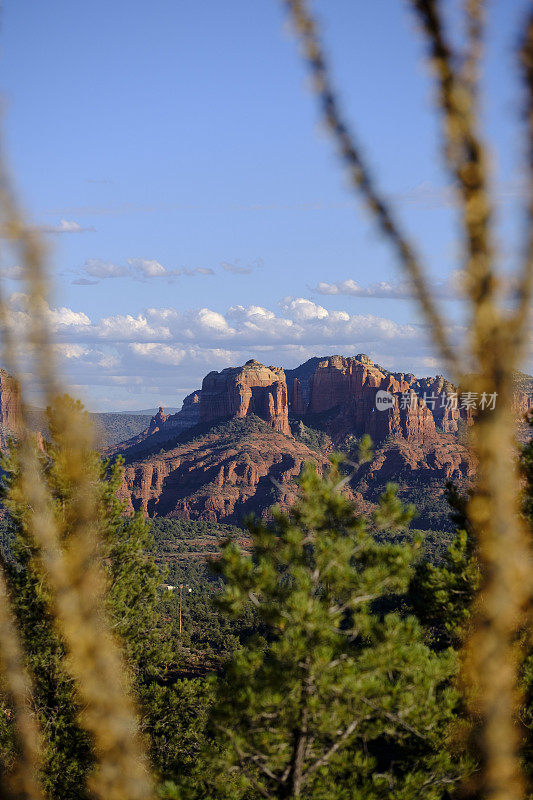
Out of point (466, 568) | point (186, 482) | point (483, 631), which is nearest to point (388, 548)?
point (466, 568)

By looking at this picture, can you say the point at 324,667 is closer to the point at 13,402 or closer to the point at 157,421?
the point at 13,402

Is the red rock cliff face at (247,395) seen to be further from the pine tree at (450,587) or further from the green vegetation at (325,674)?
the green vegetation at (325,674)

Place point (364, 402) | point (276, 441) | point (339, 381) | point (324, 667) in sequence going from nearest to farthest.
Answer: point (324, 667) < point (276, 441) < point (364, 402) < point (339, 381)

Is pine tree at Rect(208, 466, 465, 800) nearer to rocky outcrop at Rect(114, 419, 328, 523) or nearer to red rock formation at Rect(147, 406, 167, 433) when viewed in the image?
rocky outcrop at Rect(114, 419, 328, 523)

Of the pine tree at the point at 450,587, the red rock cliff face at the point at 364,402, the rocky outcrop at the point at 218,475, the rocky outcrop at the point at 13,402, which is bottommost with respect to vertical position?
the rocky outcrop at the point at 218,475

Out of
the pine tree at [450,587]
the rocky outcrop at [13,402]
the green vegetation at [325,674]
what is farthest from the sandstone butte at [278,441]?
the rocky outcrop at [13,402]

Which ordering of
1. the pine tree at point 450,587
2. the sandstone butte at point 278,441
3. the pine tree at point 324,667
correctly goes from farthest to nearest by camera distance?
the sandstone butte at point 278,441 → the pine tree at point 450,587 → the pine tree at point 324,667

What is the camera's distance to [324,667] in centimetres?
649

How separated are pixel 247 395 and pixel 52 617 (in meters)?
110

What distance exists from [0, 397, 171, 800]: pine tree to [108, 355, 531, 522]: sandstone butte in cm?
7607

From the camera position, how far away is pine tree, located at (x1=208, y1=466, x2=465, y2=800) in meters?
6.61

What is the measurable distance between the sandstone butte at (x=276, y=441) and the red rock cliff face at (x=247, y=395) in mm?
183

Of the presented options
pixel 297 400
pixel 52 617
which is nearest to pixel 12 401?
pixel 52 617

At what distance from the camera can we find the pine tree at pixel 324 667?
6.61 m
